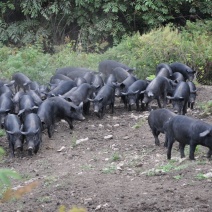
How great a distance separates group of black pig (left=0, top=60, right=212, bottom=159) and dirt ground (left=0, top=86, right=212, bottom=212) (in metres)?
0.36

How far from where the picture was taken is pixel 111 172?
7.84m

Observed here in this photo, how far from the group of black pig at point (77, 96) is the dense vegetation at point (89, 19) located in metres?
7.05

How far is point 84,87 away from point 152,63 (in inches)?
134

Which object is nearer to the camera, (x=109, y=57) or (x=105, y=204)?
(x=105, y=204)

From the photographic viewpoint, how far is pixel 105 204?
6.18 meters

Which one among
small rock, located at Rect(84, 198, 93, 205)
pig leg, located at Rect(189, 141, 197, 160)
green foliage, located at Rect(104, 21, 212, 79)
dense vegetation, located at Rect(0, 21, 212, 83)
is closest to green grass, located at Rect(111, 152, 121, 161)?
pig leg, located at Rect(189, 141, 197, 160)

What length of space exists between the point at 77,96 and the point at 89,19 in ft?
35.1

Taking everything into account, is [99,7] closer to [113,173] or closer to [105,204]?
[113,173]

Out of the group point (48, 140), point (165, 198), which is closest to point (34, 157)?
point (48, 140)

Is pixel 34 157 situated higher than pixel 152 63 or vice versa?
pixel 152 63

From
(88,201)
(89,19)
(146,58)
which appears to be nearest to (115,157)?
(88,201)

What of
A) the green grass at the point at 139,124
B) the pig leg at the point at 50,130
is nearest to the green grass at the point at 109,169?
the green grass at the point at 139,124

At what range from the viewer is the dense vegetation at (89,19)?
71.9ft

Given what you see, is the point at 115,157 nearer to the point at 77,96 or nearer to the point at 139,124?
the point at 139,124
